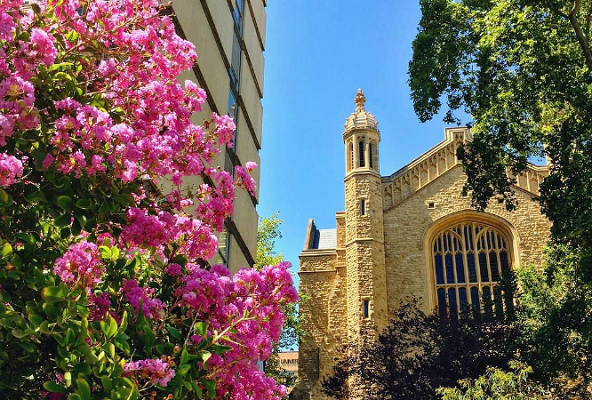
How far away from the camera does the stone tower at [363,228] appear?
24359 mm

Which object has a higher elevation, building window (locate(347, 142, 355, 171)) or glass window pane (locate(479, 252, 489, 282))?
building window (locate(347, 142, 355, 171))

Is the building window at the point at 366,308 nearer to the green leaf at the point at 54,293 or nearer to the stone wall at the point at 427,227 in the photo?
the stone wall at the point at 427,227

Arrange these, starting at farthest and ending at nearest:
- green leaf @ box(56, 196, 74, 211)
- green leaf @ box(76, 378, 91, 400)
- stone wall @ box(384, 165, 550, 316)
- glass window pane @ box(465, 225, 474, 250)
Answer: glass window pane @ box(465, 225, 474, 250) → stone wall @ box(384, 165, 550, 316) → green leaf @ box(56, 196, 74, 211) → green leaf @ box(76, 378, 91, 400)

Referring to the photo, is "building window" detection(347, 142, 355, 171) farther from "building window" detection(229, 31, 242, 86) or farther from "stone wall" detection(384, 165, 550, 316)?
"building window" detection(229, 31, 242, 86)

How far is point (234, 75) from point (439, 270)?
59.6 ft

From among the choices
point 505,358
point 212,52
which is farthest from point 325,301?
point 212,52

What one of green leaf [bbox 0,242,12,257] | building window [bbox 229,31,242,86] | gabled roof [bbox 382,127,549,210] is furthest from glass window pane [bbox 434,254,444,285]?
green leaf [bbox 0,242,12,257]

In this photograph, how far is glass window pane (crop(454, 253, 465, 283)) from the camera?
25609 mm

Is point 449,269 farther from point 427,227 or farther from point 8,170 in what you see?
point 8,170

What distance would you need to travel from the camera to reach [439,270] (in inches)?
1022

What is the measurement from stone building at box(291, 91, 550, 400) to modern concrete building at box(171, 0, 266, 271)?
14286 millimetres

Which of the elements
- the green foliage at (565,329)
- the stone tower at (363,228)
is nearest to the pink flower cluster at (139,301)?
the green foliage at (565,329)

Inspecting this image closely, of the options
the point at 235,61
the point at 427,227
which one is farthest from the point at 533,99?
the point at 427,227

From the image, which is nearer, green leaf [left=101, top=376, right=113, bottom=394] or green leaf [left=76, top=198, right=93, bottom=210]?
green leaf [left=101, top=376, right=113, bottom=394]
